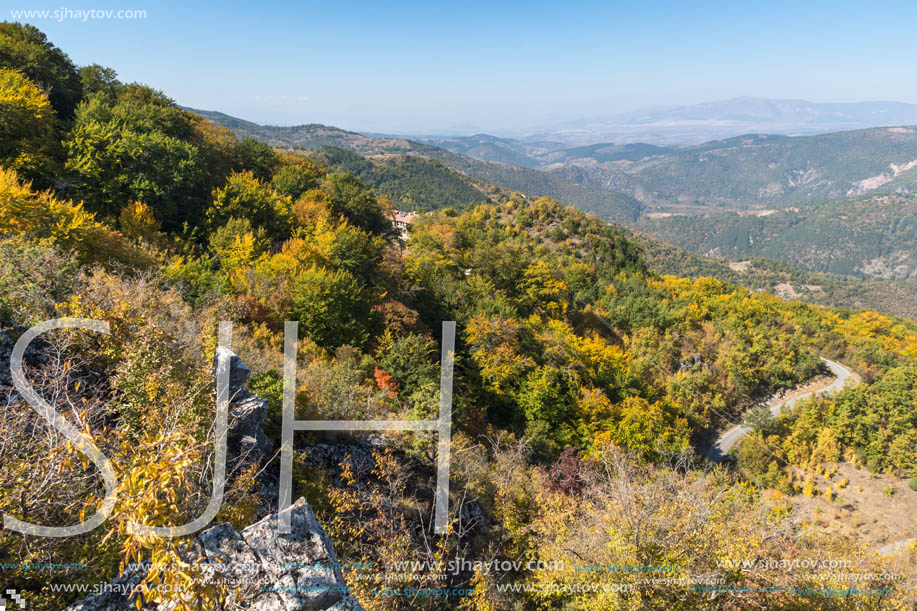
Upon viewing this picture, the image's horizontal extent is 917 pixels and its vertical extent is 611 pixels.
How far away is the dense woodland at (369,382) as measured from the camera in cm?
767

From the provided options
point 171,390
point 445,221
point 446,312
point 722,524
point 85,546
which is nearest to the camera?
point 85,546

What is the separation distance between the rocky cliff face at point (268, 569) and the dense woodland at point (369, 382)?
0.97 meters

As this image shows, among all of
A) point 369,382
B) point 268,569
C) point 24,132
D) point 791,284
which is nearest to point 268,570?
point 268,569

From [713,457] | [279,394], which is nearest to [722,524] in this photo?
[279,394]

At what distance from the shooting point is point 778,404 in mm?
48875

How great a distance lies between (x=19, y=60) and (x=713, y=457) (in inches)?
2459

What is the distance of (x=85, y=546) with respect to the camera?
567cm

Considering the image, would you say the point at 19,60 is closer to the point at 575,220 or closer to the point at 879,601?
the point at 879,601

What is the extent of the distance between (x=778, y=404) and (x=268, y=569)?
2361 inches

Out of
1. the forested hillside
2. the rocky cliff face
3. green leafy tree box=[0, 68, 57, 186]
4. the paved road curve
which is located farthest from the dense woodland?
the forested hillside

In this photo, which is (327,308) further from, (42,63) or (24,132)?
(42,63)

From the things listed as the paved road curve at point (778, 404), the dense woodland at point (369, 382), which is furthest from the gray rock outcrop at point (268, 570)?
the paved road curve at point (778, 404)

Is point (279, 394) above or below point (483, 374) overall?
above

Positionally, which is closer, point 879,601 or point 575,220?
point 879,601
